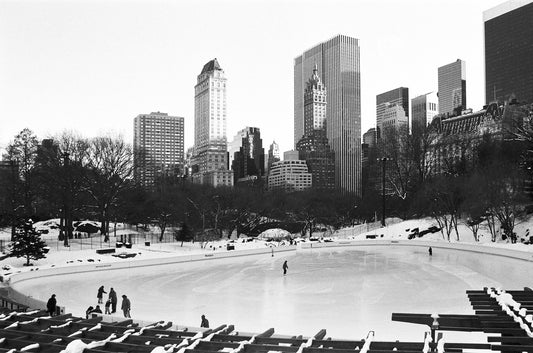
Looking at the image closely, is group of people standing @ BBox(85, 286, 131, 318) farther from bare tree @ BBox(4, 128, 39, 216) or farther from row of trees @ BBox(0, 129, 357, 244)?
bare tree @ BBox(4, 128, 39, 216)

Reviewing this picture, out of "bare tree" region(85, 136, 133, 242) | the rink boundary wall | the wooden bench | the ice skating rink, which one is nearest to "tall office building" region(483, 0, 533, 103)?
"bare tree" region(85, 136, 133, 242)

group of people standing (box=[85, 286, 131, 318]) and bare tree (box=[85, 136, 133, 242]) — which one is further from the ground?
bare tree (box=[85, 136, 133, 242])

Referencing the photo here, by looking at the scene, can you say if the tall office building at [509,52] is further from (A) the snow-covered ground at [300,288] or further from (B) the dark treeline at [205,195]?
(A) the snow-covered ground at [300,288]

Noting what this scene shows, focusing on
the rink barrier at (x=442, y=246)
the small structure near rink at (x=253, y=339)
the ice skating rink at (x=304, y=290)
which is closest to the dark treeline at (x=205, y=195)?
the rink barrier at (x=442, y=246)

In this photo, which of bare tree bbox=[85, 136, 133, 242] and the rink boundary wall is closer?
the rink boundary wall

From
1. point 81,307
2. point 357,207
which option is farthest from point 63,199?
point 357,207
